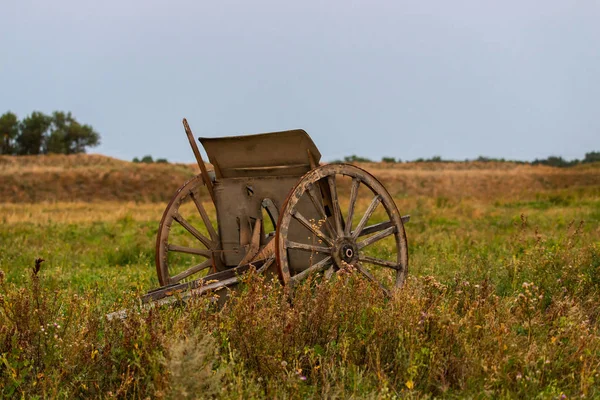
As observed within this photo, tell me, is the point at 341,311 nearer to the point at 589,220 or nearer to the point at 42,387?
the point at 42,387

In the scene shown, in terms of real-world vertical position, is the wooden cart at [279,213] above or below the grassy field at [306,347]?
above

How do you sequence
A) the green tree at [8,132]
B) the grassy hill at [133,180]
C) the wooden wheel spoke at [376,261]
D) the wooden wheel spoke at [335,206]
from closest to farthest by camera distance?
1. the wooden wheel spoke at [335,206]
2. the wooden wheel spoke at [376,261]
3. the grassy hill at [133,180]
4. the green tree at [8,132]

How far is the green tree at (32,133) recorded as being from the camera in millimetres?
61344

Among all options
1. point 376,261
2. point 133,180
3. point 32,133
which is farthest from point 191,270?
point 32,133

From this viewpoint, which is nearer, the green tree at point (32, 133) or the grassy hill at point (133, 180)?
the grassy hill at point (133, 180)

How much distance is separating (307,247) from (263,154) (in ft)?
3.70

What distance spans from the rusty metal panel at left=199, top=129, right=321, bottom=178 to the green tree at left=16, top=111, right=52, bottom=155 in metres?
61.2

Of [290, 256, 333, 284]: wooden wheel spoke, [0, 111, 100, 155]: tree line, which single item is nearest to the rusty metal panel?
[290, 256, 333, 284]: wooden wheel spoke

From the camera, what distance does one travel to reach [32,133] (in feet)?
201

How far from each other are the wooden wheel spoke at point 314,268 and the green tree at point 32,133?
62.3 m

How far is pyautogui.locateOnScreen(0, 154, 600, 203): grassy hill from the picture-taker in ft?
117

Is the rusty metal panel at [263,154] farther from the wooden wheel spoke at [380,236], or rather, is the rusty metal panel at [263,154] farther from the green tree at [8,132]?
the green tree at [8,132]

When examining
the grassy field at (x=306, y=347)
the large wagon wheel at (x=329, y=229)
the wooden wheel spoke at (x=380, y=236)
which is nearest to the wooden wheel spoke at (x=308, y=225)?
the large wagon wheel at (x=329, y=229)

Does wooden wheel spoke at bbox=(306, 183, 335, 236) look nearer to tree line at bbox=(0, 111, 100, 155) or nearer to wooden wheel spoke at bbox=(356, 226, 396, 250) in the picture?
wooden wheel spoke at bbox=(356, 226, 396, 250)
